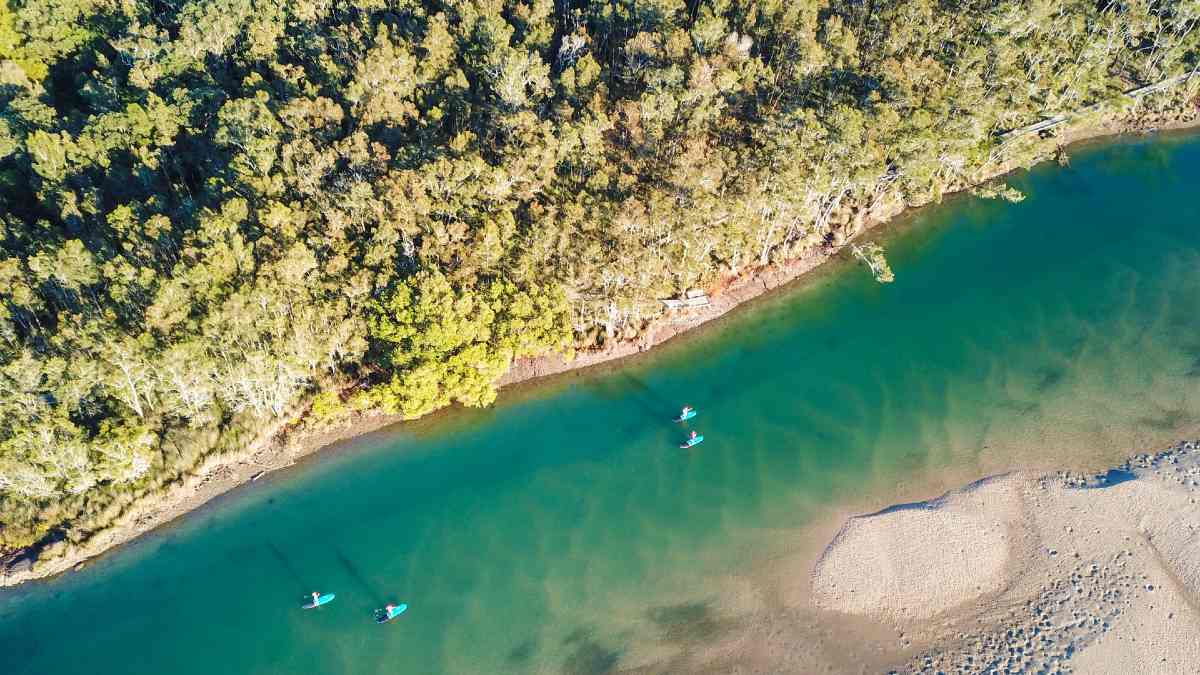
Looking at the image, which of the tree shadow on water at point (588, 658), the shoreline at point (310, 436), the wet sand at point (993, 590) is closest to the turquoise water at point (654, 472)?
the tree shadow on water at point (588, 658)

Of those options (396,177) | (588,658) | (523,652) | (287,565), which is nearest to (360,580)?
(287,565)

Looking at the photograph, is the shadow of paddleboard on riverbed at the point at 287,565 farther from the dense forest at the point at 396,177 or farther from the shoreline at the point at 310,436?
the dense forest at the point at 396,177

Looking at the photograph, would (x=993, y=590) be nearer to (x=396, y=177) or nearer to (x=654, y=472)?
(x=654, y=472)

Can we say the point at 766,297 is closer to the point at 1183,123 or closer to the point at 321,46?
the point at 321,46

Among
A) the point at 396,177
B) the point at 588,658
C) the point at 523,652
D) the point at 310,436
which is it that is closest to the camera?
the point at 588,658

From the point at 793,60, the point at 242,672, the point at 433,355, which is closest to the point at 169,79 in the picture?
the point at 433,355

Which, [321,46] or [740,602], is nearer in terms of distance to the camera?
[740,602]
